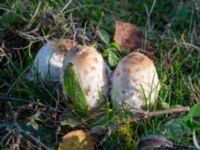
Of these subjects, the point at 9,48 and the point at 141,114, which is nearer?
the point at 141,114

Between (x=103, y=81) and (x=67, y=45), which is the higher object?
(x=67, y=45)

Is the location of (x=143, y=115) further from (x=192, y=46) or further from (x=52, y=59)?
(x=192, y=46)

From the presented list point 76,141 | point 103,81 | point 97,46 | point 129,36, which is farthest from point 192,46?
point 76,141

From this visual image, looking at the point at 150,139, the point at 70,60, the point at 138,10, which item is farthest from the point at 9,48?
the point at 150,139

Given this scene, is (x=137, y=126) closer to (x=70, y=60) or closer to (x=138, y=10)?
(x=70, y=60)

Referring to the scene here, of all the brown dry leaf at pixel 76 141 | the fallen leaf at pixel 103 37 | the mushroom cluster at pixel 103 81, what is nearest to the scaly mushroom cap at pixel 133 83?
the mushroom cluster at pixel 103 81

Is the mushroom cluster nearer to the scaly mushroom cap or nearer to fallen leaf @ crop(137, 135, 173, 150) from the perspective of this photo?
the scaly mushroom cap

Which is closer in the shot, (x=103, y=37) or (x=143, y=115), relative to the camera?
(x=143, y=115)
